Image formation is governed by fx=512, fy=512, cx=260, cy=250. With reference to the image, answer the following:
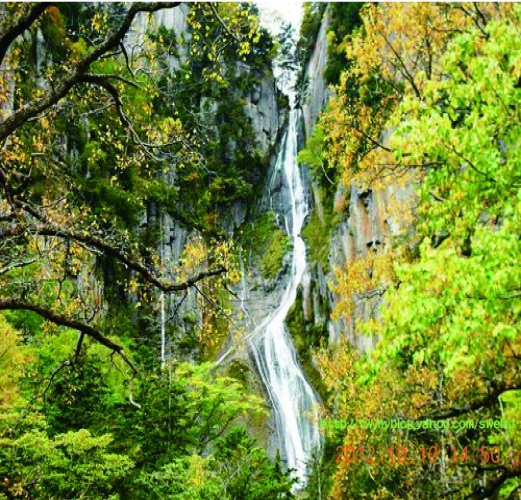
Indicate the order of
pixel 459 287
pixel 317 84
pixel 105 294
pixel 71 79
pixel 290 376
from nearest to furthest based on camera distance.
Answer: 1. pixel 459 287
2. pixel 71 79
3. pixel 105 294
4. pixel 290 376
5. pixel 317 84

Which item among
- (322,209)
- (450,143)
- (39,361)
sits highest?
(322,209)

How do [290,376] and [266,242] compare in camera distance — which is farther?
[266,242]

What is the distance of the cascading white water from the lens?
75.0 feet

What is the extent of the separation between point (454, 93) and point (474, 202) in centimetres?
124

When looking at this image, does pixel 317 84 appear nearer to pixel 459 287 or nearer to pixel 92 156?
pixel 92 156

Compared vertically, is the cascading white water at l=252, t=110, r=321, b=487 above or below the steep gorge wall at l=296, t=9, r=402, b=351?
below

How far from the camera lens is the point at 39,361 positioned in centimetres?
1596

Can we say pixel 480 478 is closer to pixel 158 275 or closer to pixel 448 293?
pixel 448 293

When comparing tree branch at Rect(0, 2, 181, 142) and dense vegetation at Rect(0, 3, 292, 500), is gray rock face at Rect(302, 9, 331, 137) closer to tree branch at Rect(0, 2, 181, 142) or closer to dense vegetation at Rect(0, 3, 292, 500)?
dense vegetation at Rect(0, 3, 292, 500)

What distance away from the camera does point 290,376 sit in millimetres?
26000

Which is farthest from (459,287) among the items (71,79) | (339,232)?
(339,232)

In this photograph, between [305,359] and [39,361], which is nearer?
[39,361]

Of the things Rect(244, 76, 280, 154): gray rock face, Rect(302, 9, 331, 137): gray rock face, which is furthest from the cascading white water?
Rect(244, 76, 280, 154): gray rock face

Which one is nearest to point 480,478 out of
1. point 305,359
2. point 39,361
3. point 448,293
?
point 448,293
